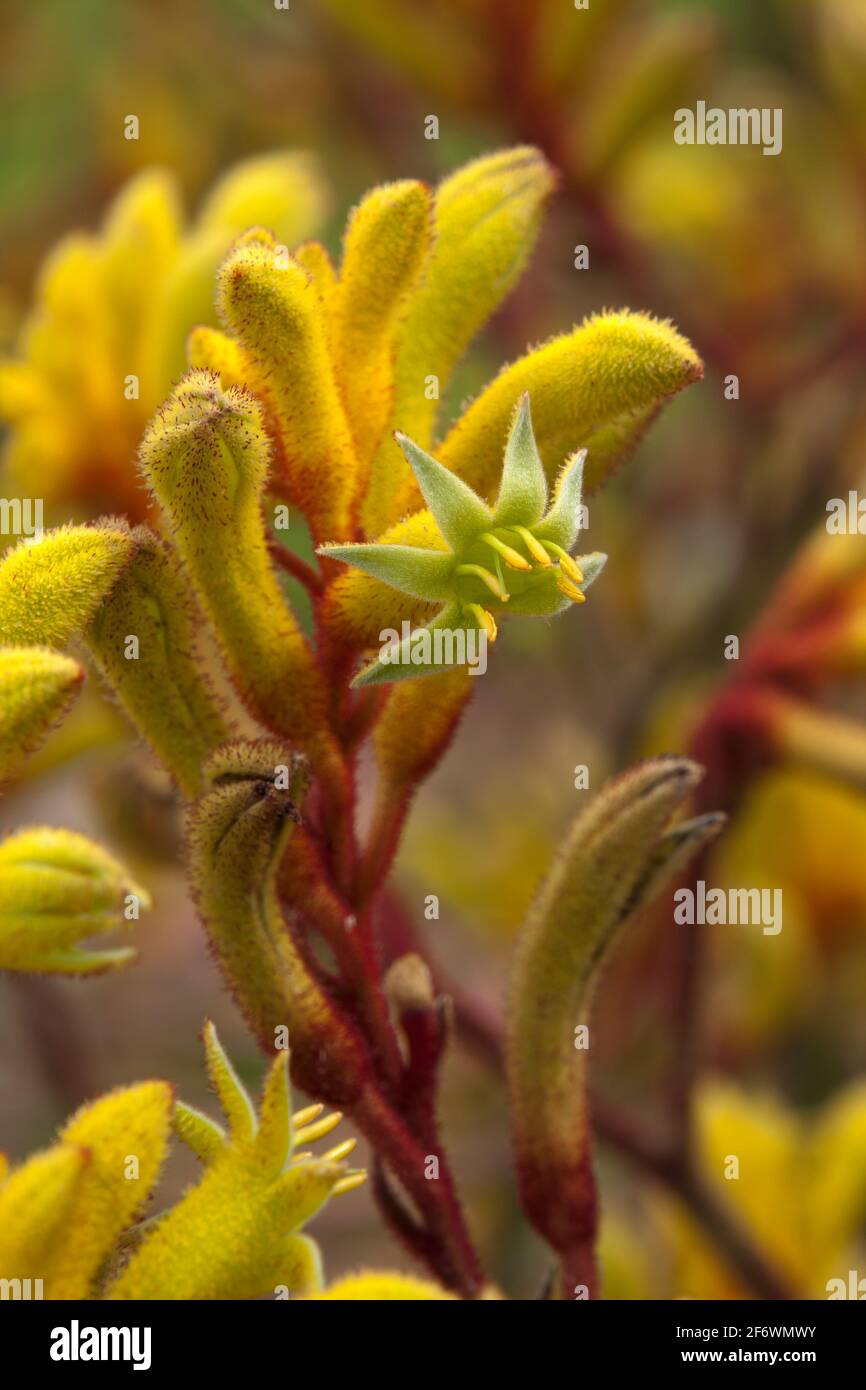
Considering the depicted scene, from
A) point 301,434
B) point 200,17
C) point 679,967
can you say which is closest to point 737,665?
point 679,967

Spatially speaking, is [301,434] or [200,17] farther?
[200,17]

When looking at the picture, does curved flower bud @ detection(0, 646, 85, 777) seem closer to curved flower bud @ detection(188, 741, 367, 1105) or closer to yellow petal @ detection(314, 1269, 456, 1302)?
curved flower bud @ detection(188, 741, 367, 1105)

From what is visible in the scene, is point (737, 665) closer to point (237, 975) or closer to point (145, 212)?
point (145, 212)

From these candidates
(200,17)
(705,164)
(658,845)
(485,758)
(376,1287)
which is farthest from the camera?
(485,758)

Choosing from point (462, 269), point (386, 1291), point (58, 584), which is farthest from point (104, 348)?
point (386, 1291)

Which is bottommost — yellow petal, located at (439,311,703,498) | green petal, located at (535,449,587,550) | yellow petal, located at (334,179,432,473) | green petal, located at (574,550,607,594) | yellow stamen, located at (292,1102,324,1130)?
yellow stamen, located at (292,1102,324,1130)

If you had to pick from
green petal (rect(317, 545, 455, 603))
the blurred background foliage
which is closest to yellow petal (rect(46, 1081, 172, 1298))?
green petal (rect(317, 545, 455, 603))

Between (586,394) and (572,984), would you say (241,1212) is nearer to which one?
(572,984)
